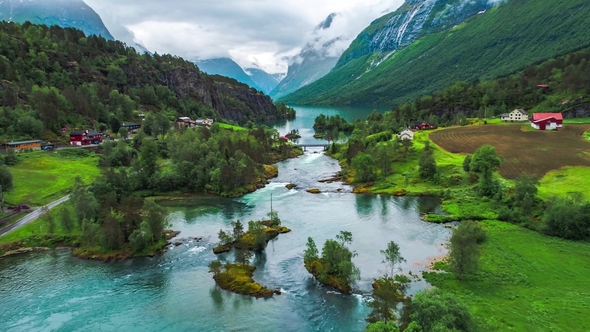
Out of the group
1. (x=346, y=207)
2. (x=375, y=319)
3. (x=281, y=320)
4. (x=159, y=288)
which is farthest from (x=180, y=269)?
(x=346, y=207)

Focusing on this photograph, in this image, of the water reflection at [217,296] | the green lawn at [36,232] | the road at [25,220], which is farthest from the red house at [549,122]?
the road at [25,220]

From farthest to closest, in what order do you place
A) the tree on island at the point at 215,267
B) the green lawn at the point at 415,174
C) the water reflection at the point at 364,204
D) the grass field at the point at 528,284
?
the green lawn at the point at 415,174 < the water reflection at the point at 364,204 < the tree on island at the point at 215,267 < the grass field at the point at 528,284

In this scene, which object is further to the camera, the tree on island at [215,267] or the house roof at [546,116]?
the house roof at [546,116]

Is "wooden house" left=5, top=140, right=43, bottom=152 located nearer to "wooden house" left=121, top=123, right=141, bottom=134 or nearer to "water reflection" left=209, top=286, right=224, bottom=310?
"wooden house" left=121, top=123, right=141, bottom=134

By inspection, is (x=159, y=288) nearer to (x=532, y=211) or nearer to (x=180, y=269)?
(x=180, y=269)

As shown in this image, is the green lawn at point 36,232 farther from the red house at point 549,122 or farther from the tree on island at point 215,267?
the red house at point 549,122

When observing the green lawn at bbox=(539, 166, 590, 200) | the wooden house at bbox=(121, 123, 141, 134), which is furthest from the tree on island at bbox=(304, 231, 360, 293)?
the wooden house at bbox=(121, 123, 141, 134)
